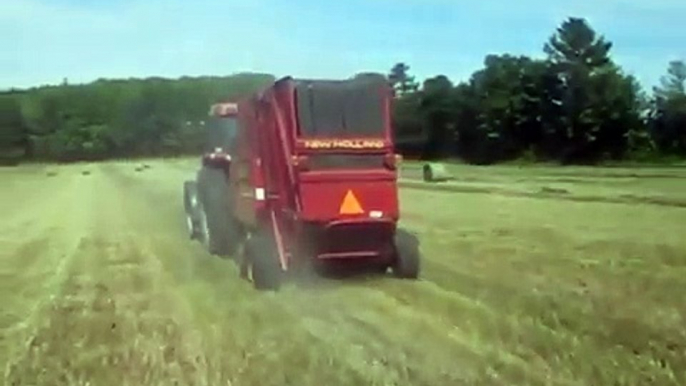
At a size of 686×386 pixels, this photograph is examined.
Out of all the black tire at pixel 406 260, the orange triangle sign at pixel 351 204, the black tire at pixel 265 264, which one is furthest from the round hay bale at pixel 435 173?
the black tire at pixel 265 264

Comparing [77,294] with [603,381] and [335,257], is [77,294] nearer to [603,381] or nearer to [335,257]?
[335,257]

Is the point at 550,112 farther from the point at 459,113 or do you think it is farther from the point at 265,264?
the point at 265,264

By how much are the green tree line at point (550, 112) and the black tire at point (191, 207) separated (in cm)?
325

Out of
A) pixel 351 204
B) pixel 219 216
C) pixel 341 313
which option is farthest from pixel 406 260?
pixel 219 216

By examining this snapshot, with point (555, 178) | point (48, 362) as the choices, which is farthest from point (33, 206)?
point (48, 362)

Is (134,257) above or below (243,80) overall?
below

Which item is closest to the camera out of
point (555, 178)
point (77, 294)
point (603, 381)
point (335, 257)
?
point (603, 381)

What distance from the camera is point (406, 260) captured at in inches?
404

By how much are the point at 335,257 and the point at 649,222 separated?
18.3 feet

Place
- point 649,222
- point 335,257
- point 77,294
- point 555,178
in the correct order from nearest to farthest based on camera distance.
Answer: point 77,294, point 335,257, point 649,222, point 555,178

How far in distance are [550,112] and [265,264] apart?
4.41 metres

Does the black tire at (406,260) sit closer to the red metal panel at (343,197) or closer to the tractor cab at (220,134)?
the red metal panel at (343,197)

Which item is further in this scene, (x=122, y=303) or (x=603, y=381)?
(x=122, y=303)

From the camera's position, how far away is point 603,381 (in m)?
6.33
